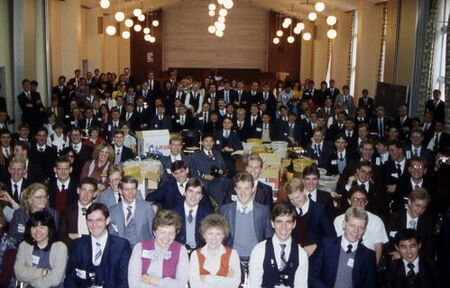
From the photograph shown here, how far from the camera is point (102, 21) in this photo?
21141 mm

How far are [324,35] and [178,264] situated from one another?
21.0m

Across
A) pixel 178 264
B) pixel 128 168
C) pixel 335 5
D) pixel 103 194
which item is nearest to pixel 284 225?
pixel 178 264

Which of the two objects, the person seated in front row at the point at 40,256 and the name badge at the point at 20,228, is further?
the name badge at the point at 20,228

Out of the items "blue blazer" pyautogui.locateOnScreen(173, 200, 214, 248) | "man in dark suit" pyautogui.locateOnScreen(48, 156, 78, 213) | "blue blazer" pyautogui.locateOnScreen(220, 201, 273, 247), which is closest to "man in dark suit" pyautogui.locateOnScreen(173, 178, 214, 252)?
"blue blazer" pyautogui.locateOnScreen(173, 200, 214, 248)

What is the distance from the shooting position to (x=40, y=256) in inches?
158

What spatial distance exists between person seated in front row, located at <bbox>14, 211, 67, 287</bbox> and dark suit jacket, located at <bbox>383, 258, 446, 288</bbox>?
2416 millimetres

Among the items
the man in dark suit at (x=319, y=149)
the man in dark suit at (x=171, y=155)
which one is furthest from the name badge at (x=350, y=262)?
the man in dark suit at (x=319, y=149)

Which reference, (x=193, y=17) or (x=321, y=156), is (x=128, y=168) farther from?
(x=193, y=17)

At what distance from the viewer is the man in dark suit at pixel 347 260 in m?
4.05

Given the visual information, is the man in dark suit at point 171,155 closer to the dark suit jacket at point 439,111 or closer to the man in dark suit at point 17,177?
the man in dark suit at point 17,177

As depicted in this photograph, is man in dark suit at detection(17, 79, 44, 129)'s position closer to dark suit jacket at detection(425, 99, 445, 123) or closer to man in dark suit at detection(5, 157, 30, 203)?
man in dark suit at detection(5, 157, 30, 203)

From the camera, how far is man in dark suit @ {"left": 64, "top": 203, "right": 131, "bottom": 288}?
3.96m

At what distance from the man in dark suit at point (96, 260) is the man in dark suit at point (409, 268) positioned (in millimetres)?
1997

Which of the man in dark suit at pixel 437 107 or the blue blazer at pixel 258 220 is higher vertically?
the man in dark suit at pixel 437 107
